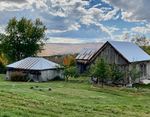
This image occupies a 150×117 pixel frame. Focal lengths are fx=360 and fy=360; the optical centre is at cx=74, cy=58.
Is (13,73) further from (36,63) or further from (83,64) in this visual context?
(83,64)

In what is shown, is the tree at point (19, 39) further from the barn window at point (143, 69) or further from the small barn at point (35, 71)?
the barn window at point (143, 69)

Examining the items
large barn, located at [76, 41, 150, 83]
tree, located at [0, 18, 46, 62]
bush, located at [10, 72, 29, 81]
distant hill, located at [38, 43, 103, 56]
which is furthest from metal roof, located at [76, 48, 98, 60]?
distant hill, located at [38, 43, 103, 56]

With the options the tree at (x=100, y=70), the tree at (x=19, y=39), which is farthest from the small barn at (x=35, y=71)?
the tree at (x=19, y=39)

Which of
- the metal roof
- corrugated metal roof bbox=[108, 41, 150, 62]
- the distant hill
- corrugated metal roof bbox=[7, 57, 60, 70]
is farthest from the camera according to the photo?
the distant hill

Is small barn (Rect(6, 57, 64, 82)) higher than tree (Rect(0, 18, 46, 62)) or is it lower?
lower

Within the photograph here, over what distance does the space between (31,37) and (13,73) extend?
64.7ft

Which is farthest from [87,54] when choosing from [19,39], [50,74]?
[19,39]

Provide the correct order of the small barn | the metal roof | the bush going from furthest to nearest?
the metal roof → the bush → the small barn

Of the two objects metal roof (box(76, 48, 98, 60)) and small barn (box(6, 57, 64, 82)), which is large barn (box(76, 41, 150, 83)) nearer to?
metal roof (box(76, 48, 98, 60))

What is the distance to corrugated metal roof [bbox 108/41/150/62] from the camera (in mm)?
50756

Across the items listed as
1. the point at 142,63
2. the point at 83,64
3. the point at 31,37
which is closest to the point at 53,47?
the point at 31,37

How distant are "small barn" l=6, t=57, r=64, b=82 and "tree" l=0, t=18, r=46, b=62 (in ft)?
53.0

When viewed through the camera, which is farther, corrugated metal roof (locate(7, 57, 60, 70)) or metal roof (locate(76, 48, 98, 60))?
metal roof (locate(76, 48, 98, 60))

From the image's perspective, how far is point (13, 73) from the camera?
54.4 meters
